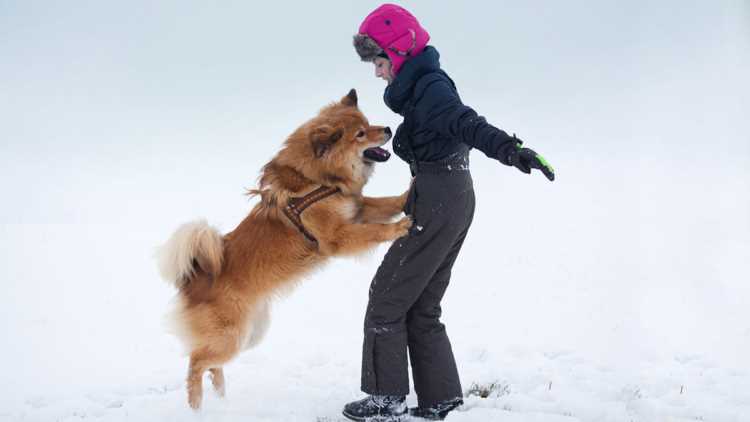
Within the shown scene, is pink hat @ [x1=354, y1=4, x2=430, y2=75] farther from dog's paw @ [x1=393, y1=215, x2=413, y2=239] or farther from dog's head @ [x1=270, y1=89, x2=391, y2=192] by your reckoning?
dog's paw @ [x1=393, y1=215, x2=413, y2=239]

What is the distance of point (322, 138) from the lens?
3432mm

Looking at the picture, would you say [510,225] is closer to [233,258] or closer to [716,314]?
[716,314]

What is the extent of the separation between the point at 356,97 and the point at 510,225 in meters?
7.33

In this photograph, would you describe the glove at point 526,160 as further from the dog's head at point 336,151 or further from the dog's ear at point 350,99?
the dog's ear at point 350,99

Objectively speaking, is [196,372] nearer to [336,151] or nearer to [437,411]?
[437,411]

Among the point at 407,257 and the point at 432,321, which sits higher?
the point at 407,257

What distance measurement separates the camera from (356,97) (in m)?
3.89

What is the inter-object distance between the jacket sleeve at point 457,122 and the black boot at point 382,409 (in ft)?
4.93

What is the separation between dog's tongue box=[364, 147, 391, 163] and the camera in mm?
3475

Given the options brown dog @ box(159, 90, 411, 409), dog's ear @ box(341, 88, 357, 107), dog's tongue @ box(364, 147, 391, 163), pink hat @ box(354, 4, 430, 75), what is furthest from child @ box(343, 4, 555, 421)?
dog's ear @ box(341, 88, 357, 107)

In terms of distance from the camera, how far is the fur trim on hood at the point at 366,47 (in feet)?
9.81

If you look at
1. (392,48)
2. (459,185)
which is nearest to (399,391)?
(459,185)

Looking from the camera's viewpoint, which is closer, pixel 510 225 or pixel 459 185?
pixel 459 185

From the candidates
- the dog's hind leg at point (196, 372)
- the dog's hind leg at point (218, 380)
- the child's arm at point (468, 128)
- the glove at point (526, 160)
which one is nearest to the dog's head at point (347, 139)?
the child's arm at point (468, 128)
